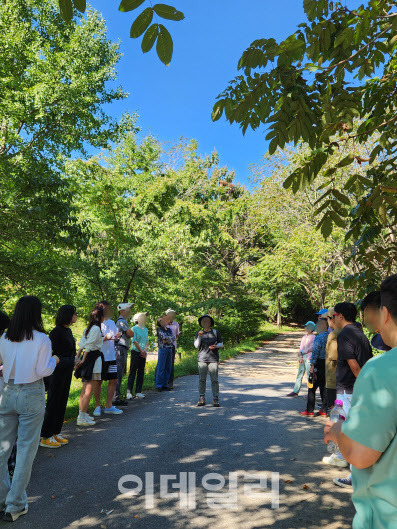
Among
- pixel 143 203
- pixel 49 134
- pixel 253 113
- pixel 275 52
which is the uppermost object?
pixel 49 134

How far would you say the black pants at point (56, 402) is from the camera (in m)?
5.68

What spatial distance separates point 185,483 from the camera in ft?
14.7

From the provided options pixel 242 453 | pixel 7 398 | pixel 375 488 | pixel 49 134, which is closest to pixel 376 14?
pixel 375 488

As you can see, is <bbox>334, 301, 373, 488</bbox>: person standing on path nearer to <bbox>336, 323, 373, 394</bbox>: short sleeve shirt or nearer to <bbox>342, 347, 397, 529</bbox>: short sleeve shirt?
<bbox>336, 323, 373, 394</bbox>: short sleeve shirt

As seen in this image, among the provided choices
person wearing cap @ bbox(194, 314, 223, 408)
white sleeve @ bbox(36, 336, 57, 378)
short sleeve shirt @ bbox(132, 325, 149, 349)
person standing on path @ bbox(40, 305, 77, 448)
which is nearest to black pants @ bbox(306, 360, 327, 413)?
person wearing cap @ bbox(194, 314, 223, 408)

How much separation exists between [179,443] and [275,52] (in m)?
5.13

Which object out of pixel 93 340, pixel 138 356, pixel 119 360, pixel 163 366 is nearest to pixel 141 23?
pixel 93 340

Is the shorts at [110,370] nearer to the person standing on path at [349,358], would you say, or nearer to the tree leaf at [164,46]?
the person standing on path at [349,358]

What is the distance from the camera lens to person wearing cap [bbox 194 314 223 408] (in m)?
8.45

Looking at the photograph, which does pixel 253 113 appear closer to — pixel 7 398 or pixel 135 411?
pixel 7 398

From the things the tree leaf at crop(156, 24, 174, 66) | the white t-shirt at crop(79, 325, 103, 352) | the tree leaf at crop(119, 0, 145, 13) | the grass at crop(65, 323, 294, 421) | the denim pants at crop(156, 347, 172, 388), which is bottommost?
the grass at crop(65, 323, 294, 421)

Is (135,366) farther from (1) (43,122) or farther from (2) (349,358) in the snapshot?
(1) (43,122)

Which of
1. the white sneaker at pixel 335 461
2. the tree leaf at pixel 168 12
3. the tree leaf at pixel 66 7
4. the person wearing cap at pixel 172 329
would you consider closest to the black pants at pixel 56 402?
the white sneaker at pixel 335 461

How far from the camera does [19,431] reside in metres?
3.76
